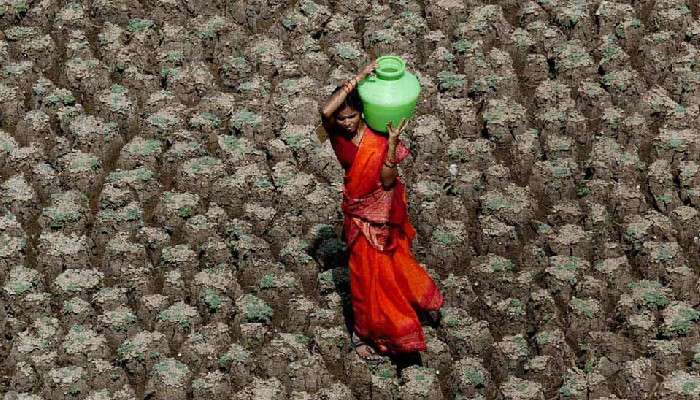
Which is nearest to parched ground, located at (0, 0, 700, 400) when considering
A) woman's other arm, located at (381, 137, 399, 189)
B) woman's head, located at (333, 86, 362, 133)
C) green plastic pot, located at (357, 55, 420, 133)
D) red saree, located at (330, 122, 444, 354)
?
red saree, located at (330, 122, 444, 354)

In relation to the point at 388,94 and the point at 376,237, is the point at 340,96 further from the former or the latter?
the point at 376,237

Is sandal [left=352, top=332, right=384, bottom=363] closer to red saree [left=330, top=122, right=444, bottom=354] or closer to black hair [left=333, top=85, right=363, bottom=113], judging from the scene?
red saree [left=330, top=122, right=444, bottom=354]

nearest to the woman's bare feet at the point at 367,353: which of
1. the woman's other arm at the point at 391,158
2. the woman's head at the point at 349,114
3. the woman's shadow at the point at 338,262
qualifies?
the woman's shadow at the point at 338,262

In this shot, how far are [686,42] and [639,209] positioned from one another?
1.59 meters

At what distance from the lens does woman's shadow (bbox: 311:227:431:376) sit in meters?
9.11

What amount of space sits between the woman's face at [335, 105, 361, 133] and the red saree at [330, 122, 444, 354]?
80 millimetres

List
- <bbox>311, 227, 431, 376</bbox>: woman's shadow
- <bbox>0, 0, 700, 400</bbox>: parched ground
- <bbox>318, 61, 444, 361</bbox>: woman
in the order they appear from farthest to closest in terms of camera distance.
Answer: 1. <bbox>311, 227, 431, 376</bbox>: woman's shadow
2. <bbox>0, 0, 700, 400</bbox>: parched ground
3. <bbox>318, 61, 444, 361</bbox>: woman

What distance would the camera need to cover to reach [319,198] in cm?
955

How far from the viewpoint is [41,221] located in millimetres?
9461

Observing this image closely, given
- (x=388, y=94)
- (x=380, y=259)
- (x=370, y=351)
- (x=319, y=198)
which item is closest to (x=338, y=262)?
(x=319, y=198)

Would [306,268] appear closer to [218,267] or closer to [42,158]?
[218,267]

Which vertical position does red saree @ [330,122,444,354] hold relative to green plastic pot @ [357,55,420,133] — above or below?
below

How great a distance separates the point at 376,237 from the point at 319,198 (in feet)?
3.50

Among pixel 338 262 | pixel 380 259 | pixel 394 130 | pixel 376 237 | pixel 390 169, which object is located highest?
pixel 394 130
